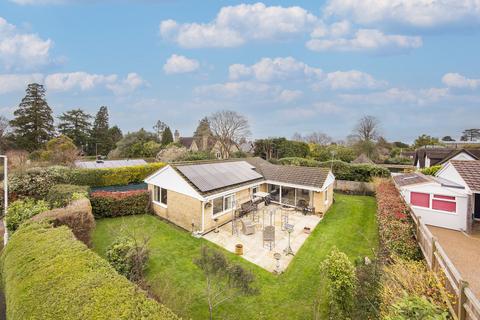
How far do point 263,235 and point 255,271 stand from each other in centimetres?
245

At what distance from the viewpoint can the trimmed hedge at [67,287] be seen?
455 centimetres

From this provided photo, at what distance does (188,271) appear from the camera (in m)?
A: 10.0

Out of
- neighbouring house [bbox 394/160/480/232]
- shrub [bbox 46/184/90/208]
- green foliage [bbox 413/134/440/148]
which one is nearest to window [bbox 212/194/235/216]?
shrub [bbox 46/184/90/208]

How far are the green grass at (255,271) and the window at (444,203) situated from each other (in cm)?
364

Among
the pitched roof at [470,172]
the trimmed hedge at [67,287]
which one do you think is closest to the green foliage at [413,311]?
the trimmed hedge at [67,287]

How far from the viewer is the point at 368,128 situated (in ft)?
171

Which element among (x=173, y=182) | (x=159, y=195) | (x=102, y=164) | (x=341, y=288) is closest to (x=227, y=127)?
(x=102, y=164)

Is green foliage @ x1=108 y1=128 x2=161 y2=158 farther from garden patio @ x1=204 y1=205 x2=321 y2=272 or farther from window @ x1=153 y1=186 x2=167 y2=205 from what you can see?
garden patio @ x1=204 y1=205 x2=321 y2=272

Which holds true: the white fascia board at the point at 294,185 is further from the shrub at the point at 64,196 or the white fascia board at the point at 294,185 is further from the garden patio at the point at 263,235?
the shrub at the point at 64,196

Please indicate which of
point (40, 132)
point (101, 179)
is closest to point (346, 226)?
point (101, 179)

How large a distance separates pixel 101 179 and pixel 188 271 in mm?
18495

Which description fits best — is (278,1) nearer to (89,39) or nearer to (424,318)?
(89,39)

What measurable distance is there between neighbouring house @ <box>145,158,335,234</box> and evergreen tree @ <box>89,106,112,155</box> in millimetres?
53075

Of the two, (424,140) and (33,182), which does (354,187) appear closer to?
(33,182)
